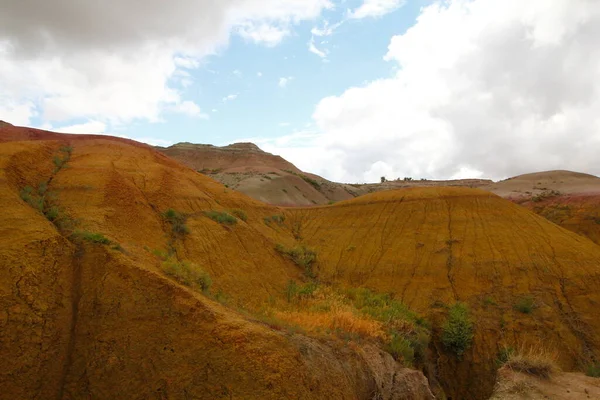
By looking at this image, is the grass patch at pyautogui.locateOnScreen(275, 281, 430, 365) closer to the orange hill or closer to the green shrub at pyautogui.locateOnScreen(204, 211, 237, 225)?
the orange hill

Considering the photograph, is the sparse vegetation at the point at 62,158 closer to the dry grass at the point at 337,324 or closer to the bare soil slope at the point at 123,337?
the bare soil slope at the point at 123,337

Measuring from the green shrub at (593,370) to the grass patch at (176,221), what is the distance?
16467 mm

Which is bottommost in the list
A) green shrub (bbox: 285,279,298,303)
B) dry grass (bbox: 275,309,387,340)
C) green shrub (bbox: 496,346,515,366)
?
green shrub (bbox: 496,346,515,366)

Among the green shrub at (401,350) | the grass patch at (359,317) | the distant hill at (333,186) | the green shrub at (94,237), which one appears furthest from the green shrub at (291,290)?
the distant hill at (333,186)

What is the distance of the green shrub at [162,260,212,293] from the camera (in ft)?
32.1

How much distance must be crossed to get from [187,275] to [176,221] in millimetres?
6622


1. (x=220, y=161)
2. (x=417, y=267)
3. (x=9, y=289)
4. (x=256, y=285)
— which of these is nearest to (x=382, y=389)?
(x=256, y=285)

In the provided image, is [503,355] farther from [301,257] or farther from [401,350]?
[301,257]

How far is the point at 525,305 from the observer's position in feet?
58.0

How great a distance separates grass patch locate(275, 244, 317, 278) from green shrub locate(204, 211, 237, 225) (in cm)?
325

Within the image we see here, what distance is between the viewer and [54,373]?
743 centimetres

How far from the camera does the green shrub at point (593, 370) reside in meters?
14.6

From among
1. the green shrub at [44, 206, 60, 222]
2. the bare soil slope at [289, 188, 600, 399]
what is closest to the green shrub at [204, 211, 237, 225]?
the bare soil slope at [289, 188, 600, 399]

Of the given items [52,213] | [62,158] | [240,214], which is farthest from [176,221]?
[240,214]
